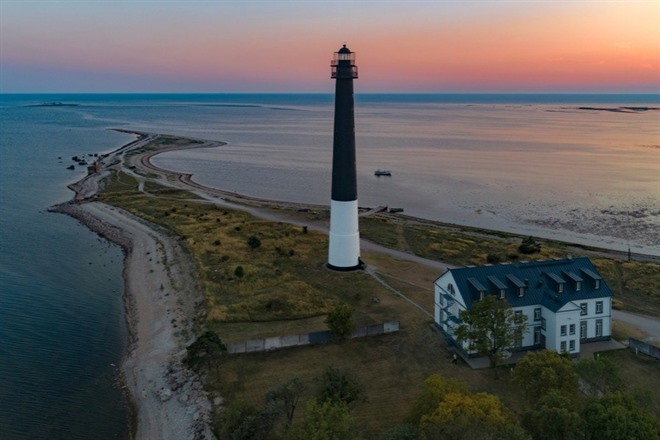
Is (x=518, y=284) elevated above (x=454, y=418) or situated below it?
above

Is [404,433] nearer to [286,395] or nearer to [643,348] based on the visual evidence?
[286,395]

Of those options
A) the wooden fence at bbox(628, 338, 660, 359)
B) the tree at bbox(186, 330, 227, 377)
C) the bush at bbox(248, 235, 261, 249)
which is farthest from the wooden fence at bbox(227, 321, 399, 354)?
the bush at bbox(248, 235, 261, 249)

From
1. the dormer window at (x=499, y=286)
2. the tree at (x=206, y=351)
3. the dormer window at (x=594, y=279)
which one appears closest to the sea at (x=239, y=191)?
the tree at (x=206, y=351)

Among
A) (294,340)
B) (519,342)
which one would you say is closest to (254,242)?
(294,340)

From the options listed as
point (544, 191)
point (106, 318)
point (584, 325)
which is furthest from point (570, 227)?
point (106, 318)

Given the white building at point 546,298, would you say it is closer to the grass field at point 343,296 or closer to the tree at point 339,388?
the grass field at point 343,296

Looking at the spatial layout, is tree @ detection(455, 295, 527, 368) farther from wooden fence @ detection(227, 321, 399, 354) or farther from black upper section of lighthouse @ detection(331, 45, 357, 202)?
black upper section of lighthouse @ detection(331, 45, 357, 202)
